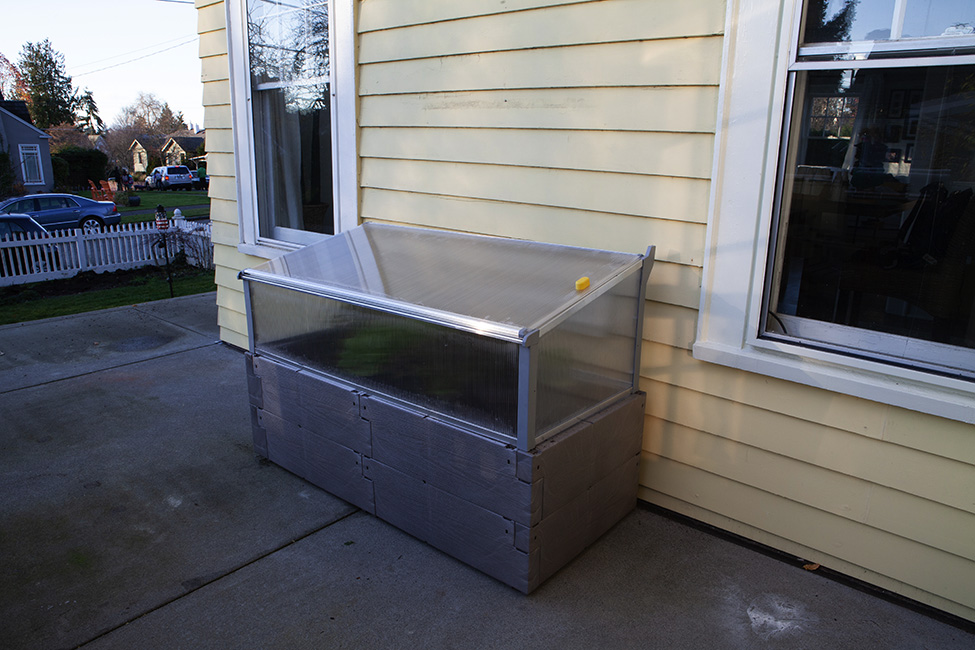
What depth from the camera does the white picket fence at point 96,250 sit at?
10.3m

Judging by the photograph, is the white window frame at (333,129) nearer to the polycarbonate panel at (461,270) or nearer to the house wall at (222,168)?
the house wall at (222,168)

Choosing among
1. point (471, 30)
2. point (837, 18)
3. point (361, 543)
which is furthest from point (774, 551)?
point (471, 30)

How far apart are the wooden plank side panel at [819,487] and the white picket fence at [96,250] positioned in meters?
8.37

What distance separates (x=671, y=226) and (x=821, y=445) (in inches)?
45.9

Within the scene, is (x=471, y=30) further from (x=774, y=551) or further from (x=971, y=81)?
(x=774, y=551)

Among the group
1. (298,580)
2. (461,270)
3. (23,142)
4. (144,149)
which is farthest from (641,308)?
(144,149)

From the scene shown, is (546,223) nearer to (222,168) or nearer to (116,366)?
(222,168)

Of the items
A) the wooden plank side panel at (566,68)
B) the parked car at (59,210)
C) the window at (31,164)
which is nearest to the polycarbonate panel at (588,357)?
the wooden plank side panel at (566,68)

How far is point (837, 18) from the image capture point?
8.19 feet

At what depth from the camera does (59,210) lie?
668 inches

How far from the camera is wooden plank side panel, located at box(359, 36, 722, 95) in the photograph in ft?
9.23

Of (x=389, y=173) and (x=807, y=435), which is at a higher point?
(x=389, y=173)

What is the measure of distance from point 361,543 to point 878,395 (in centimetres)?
233

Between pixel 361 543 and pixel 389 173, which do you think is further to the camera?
pixel 389 173
